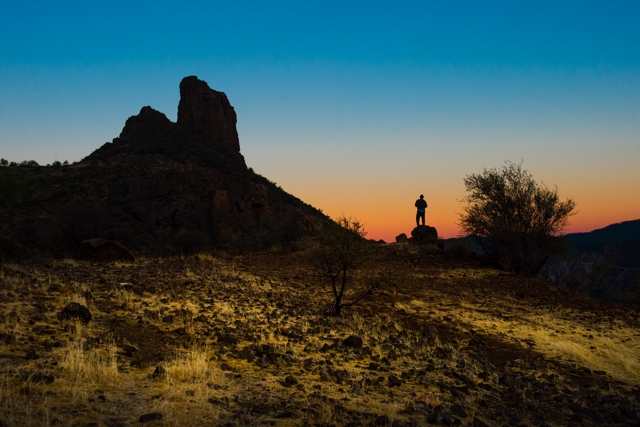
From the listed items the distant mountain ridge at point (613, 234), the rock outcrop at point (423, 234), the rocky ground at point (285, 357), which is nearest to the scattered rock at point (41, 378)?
the rocky ground at point (285, 357)

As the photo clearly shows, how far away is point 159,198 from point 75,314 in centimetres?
4494

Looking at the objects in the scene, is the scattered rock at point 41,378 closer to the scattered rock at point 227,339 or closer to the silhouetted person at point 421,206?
the scattered rock at point 227,339

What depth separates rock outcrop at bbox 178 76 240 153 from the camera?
87.2 m

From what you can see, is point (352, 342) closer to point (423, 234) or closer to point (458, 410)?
point (458, 410)

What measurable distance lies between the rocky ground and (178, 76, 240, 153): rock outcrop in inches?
3057

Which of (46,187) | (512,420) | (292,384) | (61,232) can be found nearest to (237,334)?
(292,384)

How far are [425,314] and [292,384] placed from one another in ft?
21.5

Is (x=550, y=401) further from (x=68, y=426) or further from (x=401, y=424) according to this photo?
(x=68, y=426)

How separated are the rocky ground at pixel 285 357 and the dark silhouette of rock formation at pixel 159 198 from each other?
42.7 ft

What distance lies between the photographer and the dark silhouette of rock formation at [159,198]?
30219 mm

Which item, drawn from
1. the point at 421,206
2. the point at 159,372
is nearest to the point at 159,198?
the point at 421,206

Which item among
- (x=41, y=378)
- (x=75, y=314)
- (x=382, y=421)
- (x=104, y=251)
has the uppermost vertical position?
(x=104, y=251)

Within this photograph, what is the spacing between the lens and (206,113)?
88.7m

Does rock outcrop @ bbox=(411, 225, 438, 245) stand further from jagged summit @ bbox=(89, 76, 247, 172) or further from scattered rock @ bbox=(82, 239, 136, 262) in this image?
jagged summit @ bbox=(89, 76, 247, 172)
